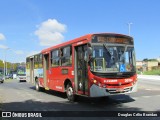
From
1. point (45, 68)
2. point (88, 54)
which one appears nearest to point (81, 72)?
point (88, 54)

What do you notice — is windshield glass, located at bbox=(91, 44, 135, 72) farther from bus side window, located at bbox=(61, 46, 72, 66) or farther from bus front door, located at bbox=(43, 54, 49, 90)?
bus front door, located at bbox=(43, 54, 49, 90)

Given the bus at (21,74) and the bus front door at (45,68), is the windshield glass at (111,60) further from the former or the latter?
the bus at (21,74)

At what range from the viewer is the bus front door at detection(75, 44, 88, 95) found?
1400 cm

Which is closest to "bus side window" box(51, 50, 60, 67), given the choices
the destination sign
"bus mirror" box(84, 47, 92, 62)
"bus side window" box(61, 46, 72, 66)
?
"bus side window" box(61, 46, 72, 66)

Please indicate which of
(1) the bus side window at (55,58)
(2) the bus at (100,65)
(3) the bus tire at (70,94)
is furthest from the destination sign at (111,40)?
(1) the bus side window at (55,58)

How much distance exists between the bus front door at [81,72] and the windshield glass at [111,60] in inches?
30.7

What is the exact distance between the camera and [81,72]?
14.5 meters

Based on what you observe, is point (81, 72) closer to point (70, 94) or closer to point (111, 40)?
point (70, 94)

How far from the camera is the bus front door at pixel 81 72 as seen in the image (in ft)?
45.9

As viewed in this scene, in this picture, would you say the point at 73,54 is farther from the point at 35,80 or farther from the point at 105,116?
the point at 35,80

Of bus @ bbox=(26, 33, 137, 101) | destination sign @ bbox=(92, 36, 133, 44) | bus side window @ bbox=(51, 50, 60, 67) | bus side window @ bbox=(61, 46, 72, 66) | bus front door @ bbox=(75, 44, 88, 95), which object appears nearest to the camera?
bus @ bbox=(26, 33, 137, 101)

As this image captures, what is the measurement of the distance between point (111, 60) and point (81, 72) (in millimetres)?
1729

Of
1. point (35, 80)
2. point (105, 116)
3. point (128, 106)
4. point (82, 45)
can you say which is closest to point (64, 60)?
point (82, 45)

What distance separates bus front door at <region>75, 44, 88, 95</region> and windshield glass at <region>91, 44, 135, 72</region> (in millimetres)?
780
